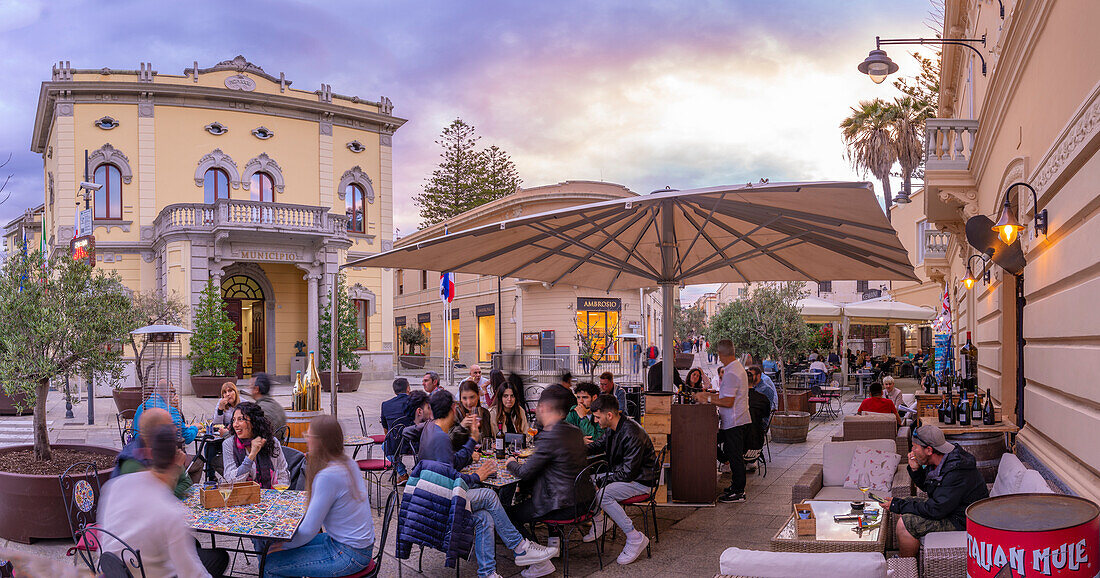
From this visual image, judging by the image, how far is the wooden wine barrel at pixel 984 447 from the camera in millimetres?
7156

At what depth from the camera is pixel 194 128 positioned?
88.6 ft

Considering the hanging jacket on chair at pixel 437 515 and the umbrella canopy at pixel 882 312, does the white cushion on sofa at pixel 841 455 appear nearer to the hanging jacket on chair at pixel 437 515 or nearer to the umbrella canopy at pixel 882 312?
the hanging jacket on chair at pixel 437 515

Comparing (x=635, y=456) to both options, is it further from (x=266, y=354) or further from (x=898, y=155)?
(x=898, y=155)

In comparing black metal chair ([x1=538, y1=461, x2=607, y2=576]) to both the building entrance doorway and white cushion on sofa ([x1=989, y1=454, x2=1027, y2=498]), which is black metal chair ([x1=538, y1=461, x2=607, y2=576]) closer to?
white cushion on sofa ([x1=989, y1=454, x2=1027, y2=498])

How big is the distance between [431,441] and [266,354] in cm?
2443

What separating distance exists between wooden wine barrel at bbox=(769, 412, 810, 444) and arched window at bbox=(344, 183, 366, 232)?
21.1 meters

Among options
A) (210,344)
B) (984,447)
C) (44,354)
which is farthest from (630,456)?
(210,344)

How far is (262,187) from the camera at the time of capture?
2834 centimetres

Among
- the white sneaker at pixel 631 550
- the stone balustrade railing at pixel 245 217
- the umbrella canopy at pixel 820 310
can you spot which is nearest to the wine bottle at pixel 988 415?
the white sneaker at pixel 631 550

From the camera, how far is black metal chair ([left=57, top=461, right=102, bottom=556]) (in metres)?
6.29


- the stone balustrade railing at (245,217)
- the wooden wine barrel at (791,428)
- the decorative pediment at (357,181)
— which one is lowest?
the wooden wine barrel at (791,428)

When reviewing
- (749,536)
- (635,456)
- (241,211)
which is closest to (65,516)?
(635,456)

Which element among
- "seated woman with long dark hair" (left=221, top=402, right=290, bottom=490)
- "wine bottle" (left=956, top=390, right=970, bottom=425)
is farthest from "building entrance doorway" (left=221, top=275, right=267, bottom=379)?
"wine bottle" (left=956, top=390, right=970, bottom=425)

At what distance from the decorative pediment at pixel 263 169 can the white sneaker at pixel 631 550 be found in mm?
25451
